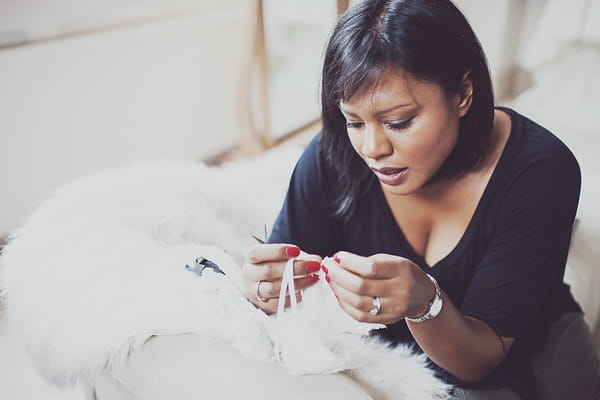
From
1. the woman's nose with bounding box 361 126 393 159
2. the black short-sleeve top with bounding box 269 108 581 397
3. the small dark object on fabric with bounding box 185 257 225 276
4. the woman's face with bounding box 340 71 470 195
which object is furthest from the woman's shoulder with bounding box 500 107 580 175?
the small dark object on fabric with bounding box 185 257 225 276

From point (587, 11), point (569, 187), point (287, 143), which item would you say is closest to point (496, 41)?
point (587, 11)

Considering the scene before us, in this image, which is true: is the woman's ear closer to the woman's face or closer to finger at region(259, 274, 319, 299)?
the woman's face

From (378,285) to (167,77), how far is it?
1529mm

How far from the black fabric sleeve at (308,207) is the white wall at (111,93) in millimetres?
975

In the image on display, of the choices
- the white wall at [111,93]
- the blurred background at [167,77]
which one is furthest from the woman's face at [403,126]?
the white wall at [111,93]

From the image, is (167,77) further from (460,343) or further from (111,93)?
(460,343)

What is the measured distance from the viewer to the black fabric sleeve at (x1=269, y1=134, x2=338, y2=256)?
980 millimetres

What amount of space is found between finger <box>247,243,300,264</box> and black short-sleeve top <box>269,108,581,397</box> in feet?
0.82

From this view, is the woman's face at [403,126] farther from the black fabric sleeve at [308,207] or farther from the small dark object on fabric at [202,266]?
the small dark object on fabric at [202,266]

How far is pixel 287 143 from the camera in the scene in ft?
7.26

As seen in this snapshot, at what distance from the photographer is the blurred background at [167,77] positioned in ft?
5.06

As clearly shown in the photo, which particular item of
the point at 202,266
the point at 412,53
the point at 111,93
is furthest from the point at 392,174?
the point at 111,93

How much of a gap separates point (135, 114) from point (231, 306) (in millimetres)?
1259

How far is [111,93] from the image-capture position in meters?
1.79
